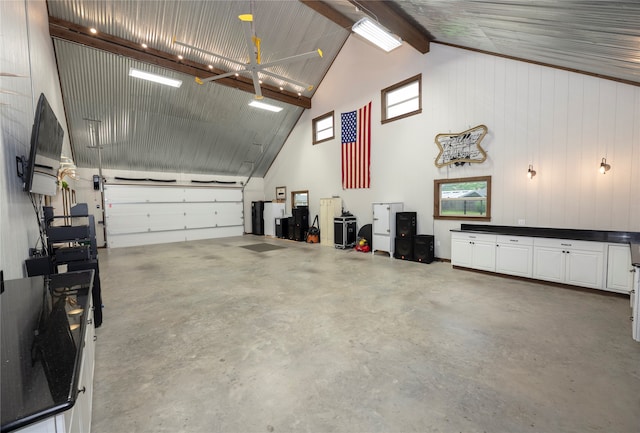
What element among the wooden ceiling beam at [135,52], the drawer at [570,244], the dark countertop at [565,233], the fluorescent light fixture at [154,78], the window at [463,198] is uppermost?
the wooden ceiling beam at [135,52]

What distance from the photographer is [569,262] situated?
4551 millimetres

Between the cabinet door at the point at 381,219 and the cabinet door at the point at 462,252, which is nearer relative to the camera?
the cabinet door at the point at 462,252

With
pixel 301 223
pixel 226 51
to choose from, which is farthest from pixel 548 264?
pixel 226 51

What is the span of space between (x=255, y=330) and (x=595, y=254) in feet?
17.7

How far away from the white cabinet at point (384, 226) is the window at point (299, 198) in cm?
400

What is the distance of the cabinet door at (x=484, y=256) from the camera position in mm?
5387

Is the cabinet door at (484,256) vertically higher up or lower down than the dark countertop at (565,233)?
lower down

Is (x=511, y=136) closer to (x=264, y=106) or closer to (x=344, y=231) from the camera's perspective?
(x=344, y=231)

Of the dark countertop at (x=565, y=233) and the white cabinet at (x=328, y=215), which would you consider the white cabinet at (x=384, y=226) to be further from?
the white cabinet at (x=328, y=215)

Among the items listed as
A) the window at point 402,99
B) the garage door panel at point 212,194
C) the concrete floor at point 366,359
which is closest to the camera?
the concrete floor at point 366,359

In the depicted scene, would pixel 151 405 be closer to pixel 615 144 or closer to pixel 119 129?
pixel 615 144

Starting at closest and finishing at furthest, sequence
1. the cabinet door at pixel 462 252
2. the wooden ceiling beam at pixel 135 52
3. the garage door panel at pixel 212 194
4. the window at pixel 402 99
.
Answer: the cabinet door at pixel 462 252 < the wooden ceiling beam at pixel 135 52 < the window at pixel 402 99 < the garage door panel at pixel 212 194

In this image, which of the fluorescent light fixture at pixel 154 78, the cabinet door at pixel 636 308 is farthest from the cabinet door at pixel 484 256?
the fluorescent light fixture at pixel 154 78

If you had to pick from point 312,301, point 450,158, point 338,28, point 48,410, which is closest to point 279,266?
point 312,301
